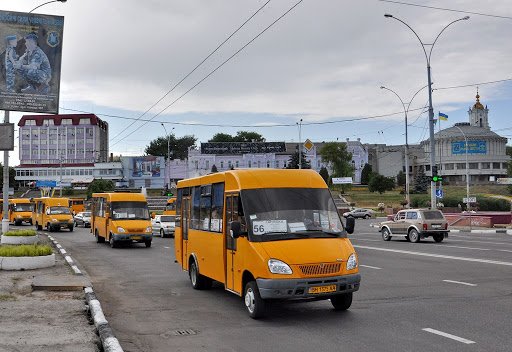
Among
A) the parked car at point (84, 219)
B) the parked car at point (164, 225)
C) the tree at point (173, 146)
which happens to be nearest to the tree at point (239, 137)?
the tree at point (173, 146)

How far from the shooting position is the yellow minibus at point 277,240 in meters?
8.60

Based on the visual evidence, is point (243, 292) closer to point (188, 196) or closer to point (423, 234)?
point (188, 196)

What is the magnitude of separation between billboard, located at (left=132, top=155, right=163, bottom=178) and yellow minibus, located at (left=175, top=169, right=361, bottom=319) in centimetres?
12151

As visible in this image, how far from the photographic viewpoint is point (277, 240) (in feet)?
29.7

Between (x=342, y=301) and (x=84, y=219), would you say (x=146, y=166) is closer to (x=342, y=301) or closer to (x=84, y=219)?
(x=84, y=219)

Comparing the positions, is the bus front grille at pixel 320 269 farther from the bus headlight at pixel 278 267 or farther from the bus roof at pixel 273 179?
the bus roof at pixel 273 179

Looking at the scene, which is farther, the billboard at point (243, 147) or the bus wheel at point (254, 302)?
the billboard at point (243, 147)

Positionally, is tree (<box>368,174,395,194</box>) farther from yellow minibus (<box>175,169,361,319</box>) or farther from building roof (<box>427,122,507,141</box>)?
yellow minibus (<box>175,169,361,319</box>)

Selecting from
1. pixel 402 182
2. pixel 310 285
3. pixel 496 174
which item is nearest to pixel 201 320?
pixel 310 285

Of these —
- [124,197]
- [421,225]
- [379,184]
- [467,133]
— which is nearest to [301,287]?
[124,197]

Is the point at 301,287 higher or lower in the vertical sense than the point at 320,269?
lower

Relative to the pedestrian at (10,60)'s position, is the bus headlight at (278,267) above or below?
below

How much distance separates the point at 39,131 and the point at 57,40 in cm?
13956

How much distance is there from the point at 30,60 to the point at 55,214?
22290mm
